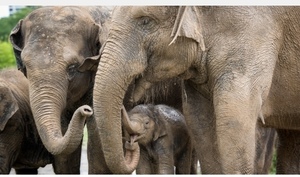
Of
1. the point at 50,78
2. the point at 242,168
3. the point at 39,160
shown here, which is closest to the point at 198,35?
the point at 242,168

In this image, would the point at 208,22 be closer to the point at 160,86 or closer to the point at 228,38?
the point at 228,38

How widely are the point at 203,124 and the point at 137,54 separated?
1.00 metres

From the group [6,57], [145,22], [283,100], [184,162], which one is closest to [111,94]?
[145,22]

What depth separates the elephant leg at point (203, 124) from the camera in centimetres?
824

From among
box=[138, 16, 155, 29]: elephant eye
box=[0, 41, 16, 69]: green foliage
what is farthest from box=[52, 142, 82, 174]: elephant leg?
box=[0, 41, 16, 69]: green foliage

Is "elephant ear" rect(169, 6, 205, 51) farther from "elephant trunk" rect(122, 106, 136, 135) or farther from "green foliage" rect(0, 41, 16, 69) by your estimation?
"green foliage" rect(0, 41, 16, 69)

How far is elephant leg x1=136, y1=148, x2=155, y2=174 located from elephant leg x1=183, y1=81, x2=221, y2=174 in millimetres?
1929

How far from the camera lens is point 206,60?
25.0 feet

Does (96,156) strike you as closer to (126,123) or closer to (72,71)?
(72,71)

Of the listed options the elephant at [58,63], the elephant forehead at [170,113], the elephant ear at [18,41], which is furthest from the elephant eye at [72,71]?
the elephant forehead at [170,113]

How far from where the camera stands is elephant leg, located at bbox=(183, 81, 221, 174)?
824 cm

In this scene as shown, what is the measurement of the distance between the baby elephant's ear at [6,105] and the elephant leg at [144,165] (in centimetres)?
148

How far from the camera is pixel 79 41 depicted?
8922 mm

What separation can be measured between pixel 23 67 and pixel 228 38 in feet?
6.73
